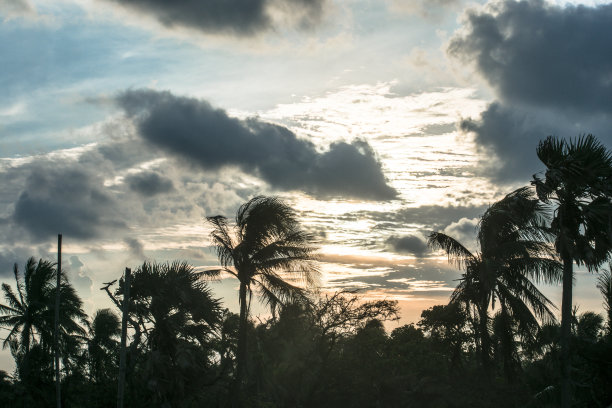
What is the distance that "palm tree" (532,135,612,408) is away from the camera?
59.3 ft

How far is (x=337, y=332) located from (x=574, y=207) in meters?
22.3

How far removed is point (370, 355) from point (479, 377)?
31.3 feet

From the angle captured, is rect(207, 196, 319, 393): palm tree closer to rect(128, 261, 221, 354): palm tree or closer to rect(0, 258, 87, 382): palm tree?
rect(128, 261, 221, 354): palm tree

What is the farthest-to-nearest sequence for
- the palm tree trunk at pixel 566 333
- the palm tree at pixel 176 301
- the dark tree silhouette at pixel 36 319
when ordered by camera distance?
the dark tree silhouette at pixel 36 319 < the palm tree at pixel 176 301 < the palm tree trunk at pixel 566 333

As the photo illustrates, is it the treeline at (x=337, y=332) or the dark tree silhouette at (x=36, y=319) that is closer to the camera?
the treeline at (x=337, y=332)

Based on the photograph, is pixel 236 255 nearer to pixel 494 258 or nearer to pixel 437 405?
pixel 494 258

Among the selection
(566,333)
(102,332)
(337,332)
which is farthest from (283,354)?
(566,333)

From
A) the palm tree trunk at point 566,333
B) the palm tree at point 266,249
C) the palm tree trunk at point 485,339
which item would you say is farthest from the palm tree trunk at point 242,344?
the palm tree trunk at point 566,333

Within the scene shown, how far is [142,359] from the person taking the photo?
Result: 23.4m

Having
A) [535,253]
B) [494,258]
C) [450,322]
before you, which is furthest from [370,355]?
[535,253]

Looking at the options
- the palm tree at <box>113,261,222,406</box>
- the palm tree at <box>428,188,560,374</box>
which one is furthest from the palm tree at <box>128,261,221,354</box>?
the palm tree at <box>428,188,560,374</box>

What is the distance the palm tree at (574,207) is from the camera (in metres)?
18.1

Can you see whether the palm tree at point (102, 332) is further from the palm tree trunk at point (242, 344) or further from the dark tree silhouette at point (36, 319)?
the palm tree trunk at point (242, 344)

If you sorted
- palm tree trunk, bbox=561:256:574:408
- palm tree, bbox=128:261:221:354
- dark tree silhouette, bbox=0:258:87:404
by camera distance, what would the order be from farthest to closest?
dark tree silhouette, bbox=0:258:87:404
palm tree, bbox=128:261:221:354
palm tree trunk, bbox=561:256:574:408
